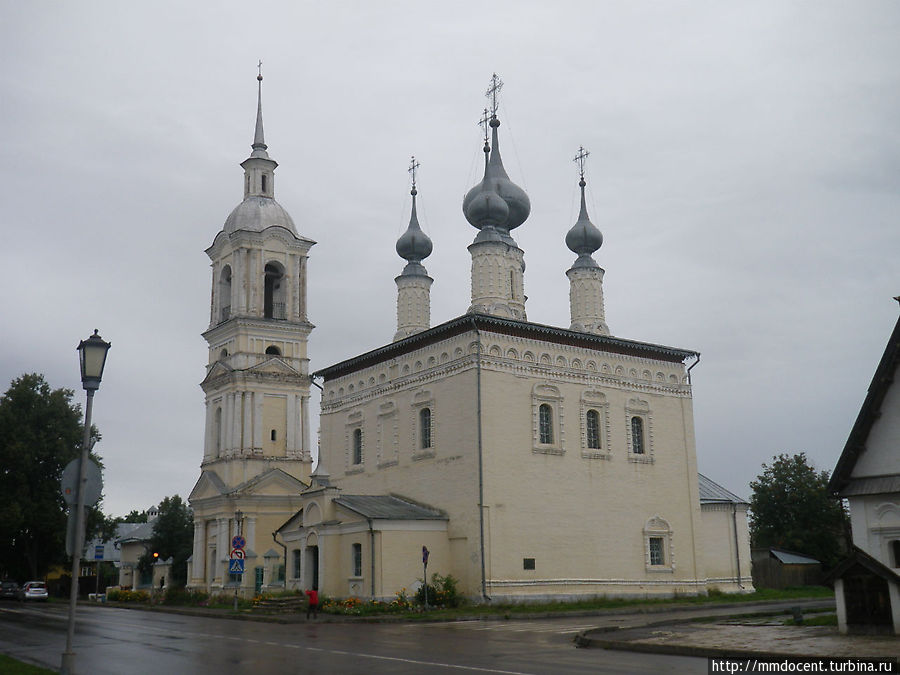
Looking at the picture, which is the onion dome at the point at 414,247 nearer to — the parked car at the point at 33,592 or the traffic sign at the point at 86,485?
the parked car at the point at 33,592

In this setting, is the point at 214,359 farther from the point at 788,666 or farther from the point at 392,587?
the point at 788,666

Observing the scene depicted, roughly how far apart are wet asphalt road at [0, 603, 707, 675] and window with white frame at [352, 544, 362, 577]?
486 cm

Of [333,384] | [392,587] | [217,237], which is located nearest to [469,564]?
[392,587]

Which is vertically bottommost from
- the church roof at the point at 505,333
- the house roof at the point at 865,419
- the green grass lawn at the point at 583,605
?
the green grass lawn at the point at 583,605

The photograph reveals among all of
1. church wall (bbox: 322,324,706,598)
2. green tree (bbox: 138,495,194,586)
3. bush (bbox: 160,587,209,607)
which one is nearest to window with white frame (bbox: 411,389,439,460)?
church wall (bbox: 322,324,706,598)

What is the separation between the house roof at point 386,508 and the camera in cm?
2942

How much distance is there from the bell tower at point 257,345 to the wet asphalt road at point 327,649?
18.2m

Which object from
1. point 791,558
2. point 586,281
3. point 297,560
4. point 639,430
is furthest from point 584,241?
point 791,558

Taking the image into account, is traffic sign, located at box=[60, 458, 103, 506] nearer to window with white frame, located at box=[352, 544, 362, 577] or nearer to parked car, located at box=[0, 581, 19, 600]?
window with white frame, located at box=[352, 544, 362, 577]

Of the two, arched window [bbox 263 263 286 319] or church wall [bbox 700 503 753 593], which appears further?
arched window [bbox 263 263 286 319]

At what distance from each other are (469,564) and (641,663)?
16.1 m

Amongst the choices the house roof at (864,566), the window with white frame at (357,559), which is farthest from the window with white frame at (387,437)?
the house roof at (864,566)

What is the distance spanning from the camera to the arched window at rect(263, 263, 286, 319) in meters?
46.0

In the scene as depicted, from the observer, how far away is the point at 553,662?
14.0 meters
